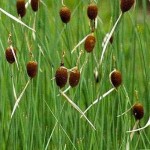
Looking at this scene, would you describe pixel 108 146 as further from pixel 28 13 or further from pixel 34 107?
pixel 28 13

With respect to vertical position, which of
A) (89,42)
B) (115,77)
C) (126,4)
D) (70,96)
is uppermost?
(126,4)

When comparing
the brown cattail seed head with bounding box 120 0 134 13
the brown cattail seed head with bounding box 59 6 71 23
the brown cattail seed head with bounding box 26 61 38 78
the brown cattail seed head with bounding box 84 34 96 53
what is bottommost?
the brown cattail seed head with bounding box 26 61 38 78

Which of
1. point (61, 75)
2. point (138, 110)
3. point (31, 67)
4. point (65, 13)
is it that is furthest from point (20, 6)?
point (138, 110)

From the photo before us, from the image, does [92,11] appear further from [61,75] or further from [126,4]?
[61,75]

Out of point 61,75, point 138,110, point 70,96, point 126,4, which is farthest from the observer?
point 70,96

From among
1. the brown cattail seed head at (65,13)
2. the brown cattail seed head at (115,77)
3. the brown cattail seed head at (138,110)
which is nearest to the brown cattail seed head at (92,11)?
the brown cattail seed head at (65,13)

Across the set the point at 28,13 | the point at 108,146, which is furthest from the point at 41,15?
the point at 108,146

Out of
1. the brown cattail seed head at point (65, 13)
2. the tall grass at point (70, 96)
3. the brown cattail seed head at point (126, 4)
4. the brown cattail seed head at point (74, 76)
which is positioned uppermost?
the brown cattail seed head at point (126, 4)

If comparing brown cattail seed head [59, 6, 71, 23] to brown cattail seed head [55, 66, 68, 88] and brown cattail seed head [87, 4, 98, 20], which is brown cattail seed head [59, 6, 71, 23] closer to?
brown cattail seed head [87, 4, 98, 20]

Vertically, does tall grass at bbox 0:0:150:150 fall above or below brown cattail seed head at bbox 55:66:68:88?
below

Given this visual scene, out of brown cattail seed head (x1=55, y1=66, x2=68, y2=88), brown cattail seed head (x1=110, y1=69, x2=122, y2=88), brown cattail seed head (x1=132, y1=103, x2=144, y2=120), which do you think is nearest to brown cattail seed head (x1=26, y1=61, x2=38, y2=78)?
brown cattail seed head (x1=55, y1=66, x2=68, y2=88)

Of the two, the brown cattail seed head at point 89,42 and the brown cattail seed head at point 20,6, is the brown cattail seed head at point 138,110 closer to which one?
the brown cattail seed head at point 89,42
